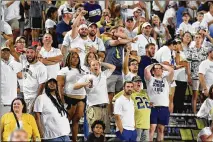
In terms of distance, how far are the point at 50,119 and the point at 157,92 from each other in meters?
1.93

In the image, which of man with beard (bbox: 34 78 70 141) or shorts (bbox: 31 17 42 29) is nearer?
man with beard (bbox: 34 78 70 141)

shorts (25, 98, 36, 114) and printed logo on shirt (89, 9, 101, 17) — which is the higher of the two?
printed logo on shirt (89, 9, 101, 17)

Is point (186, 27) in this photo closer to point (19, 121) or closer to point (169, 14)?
point (169, 14)

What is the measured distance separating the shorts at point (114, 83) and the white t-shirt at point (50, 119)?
1641mm

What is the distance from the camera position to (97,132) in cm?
959

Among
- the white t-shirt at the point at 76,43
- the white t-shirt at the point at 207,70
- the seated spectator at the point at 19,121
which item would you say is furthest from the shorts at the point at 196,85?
the seated spectator at the point at 19,121

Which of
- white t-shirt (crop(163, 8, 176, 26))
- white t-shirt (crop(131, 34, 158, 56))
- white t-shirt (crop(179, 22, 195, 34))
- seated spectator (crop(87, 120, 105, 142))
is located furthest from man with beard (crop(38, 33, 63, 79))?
white t-shirt (crop(163, 8, 176, 26))

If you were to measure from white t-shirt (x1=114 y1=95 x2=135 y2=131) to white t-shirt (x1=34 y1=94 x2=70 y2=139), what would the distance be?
2.80 ft

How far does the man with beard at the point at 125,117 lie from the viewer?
9945 millimetres

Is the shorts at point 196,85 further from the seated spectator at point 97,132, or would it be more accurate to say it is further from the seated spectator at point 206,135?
the seated spectator at point 97,132

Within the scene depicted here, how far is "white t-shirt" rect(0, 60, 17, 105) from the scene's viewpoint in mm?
9914

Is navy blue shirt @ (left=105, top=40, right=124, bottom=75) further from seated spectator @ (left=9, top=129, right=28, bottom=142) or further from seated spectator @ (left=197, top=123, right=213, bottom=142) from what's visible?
seated spectator @ (left=9, top=129, right=28, bottom=142)

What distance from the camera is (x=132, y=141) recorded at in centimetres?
1003

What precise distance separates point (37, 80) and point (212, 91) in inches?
102
